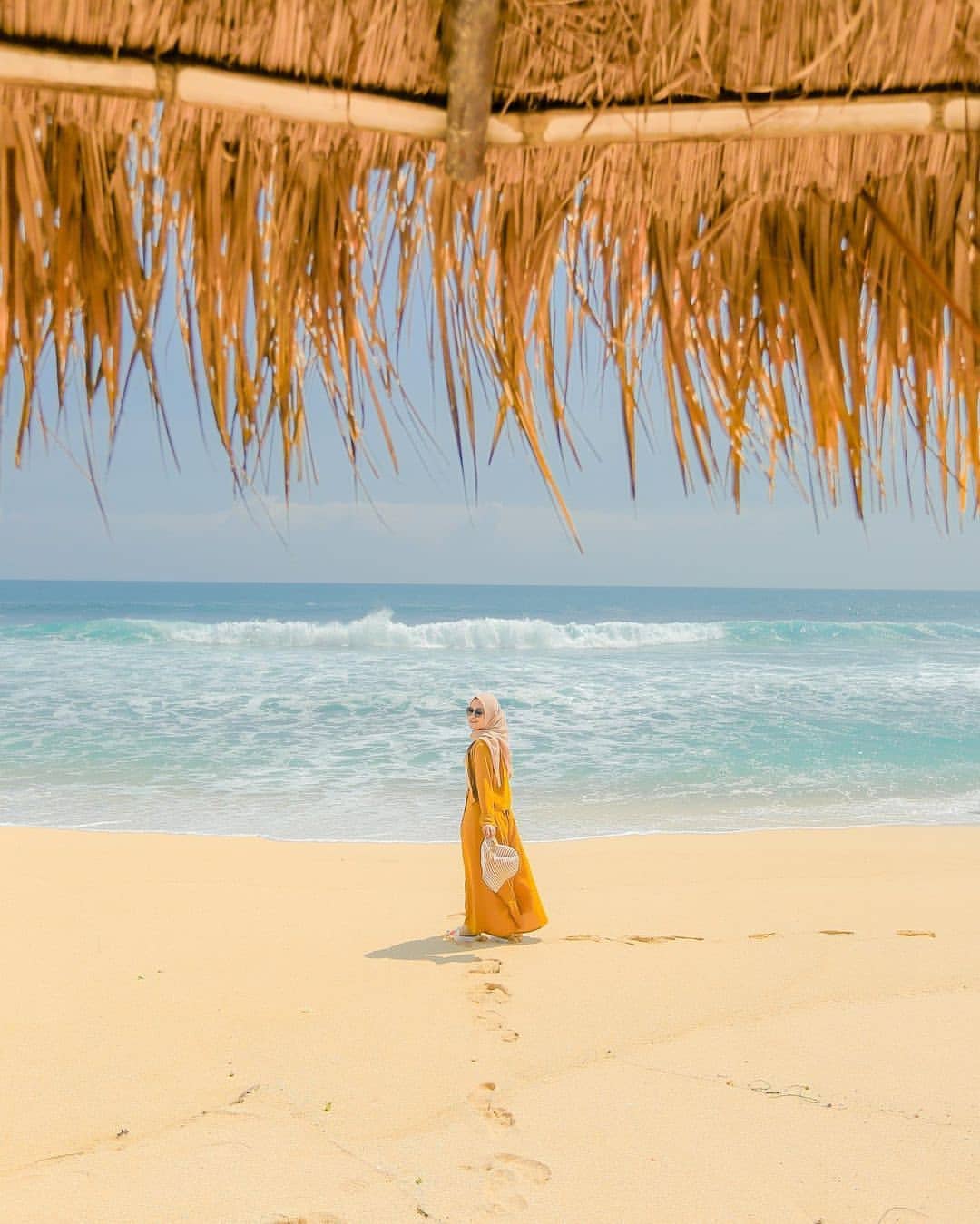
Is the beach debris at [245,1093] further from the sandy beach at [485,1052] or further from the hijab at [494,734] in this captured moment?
the hijab at [494,734]

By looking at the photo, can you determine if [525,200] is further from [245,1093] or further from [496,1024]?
[496,1024]

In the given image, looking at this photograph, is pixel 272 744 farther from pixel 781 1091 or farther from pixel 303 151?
pixel 303 151

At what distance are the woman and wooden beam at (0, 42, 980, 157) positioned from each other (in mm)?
3619

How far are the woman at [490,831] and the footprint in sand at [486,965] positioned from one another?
20 cm

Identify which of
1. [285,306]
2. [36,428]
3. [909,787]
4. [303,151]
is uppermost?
[303,151]

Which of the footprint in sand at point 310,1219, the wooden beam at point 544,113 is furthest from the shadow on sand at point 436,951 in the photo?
the wooden beam at point 544,113

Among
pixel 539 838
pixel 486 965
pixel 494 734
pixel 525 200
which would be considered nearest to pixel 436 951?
pixel 486 965

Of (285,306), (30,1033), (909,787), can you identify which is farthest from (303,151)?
(909,787)

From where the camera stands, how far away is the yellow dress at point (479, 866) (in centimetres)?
479

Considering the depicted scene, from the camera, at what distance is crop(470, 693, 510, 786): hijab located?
479cm

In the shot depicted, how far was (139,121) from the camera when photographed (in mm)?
1255

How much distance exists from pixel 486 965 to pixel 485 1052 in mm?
1000

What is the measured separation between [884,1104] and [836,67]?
129 inches

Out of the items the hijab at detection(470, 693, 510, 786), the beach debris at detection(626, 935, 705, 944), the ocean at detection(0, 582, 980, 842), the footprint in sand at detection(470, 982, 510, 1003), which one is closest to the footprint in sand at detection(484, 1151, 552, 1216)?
the footprint in sand at detection(470, 982, 510, 1003)
